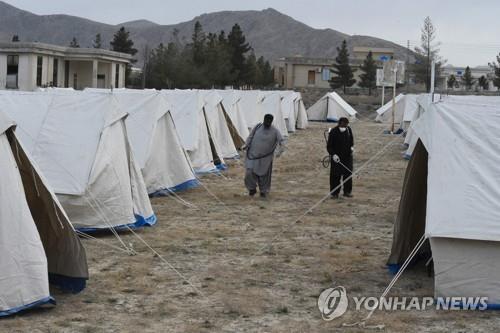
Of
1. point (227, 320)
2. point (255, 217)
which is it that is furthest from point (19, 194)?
point (255, 217)

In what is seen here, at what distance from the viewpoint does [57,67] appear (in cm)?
5272

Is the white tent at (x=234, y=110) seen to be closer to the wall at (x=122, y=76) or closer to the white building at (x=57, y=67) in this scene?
the white building at (x=57, y=67)

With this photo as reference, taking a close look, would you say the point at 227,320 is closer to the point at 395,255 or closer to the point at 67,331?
the point at 67,331

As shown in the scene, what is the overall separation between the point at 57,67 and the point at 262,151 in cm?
4147

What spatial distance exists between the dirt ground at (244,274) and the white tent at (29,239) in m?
0.18

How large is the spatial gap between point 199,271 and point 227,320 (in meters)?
1.73

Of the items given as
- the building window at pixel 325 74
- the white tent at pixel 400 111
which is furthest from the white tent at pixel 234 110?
the building window at pixel 325 74

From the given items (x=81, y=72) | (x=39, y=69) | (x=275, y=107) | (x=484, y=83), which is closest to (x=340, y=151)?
(x=275, y=107)

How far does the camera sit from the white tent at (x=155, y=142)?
13.4m

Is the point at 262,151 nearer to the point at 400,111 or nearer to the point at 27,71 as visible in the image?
the point at 400,111

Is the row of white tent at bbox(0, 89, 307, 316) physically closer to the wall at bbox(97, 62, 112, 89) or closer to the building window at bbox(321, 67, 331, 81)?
the wall at bbox(97, 62, 112, 89)

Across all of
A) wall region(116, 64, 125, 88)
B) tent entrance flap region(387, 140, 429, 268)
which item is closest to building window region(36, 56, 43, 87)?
wall region(116, 64, 125, 88)

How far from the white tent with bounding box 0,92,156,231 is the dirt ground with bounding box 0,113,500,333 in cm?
38

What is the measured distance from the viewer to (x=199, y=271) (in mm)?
8352
